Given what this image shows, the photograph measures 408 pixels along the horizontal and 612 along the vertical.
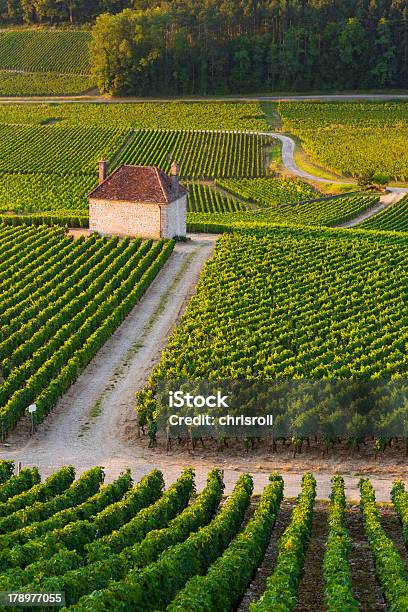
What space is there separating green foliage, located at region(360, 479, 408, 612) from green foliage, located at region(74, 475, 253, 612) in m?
3.81

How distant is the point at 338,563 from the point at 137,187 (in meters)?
46.0

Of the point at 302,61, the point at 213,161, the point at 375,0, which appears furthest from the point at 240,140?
the point at 375,0

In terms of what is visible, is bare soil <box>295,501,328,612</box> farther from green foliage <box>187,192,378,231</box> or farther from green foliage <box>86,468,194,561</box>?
green foliage <box>187,192,378,231</box>

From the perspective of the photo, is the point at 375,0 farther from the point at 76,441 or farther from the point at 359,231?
the point at 76,441

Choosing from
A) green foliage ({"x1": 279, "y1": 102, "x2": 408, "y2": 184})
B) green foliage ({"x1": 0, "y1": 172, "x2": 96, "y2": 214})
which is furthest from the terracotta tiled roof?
green foliage ({"x1": 279, "y1": 102, "x2": 408, "y2": 184})

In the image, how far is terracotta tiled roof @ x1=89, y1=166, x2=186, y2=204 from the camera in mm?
66938

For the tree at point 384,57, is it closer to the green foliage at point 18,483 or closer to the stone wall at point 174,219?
the stone wall at point 174,219

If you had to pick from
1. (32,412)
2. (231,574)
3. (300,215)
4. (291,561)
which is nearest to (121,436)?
(32,412)

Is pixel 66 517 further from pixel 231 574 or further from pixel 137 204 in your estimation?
pixel 137 204

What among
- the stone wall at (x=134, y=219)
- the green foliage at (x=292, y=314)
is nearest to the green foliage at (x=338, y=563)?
the green foliage at (x=292, y=314)

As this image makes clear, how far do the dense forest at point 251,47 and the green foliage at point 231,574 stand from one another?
140 metres

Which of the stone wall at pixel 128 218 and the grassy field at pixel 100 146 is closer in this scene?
the stone wall at pixel 128 218

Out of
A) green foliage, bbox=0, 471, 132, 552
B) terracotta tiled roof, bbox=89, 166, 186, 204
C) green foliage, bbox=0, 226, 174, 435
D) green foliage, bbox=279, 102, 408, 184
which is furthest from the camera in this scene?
green foliage, bbox=279, 102, 408, 184

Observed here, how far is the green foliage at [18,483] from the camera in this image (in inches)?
1205
